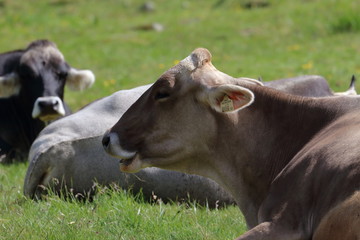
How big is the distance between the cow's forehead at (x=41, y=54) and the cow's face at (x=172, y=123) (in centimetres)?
655

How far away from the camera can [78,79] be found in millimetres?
13625

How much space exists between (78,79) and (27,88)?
35.8 inches

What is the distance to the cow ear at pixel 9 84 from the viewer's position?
1297 centimetres

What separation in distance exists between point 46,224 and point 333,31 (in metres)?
13.9

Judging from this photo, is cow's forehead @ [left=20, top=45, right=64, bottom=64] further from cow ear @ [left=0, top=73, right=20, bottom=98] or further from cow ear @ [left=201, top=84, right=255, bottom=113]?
cow ear @ [left=201, top=84, right=255, bottom=113]

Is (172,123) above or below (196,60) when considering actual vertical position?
below

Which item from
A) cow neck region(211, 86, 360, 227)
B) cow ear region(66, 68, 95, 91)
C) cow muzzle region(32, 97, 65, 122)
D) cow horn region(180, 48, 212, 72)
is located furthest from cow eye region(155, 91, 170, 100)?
cow ear region(66, 68, 95, 91)

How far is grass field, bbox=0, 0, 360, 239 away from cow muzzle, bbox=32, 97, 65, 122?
1.30 meters

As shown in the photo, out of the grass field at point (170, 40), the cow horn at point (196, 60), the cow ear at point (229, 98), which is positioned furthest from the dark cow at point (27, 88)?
the cow ear at point (229, 98)

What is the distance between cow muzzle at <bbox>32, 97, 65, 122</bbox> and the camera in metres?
12.2

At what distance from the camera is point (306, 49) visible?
18781 millimetres

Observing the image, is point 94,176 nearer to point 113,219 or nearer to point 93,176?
point 93,176

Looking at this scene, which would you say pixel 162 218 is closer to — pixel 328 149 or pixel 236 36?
pixel 328 149

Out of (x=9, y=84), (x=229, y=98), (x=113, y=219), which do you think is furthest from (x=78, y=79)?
(x=229, y=98)
